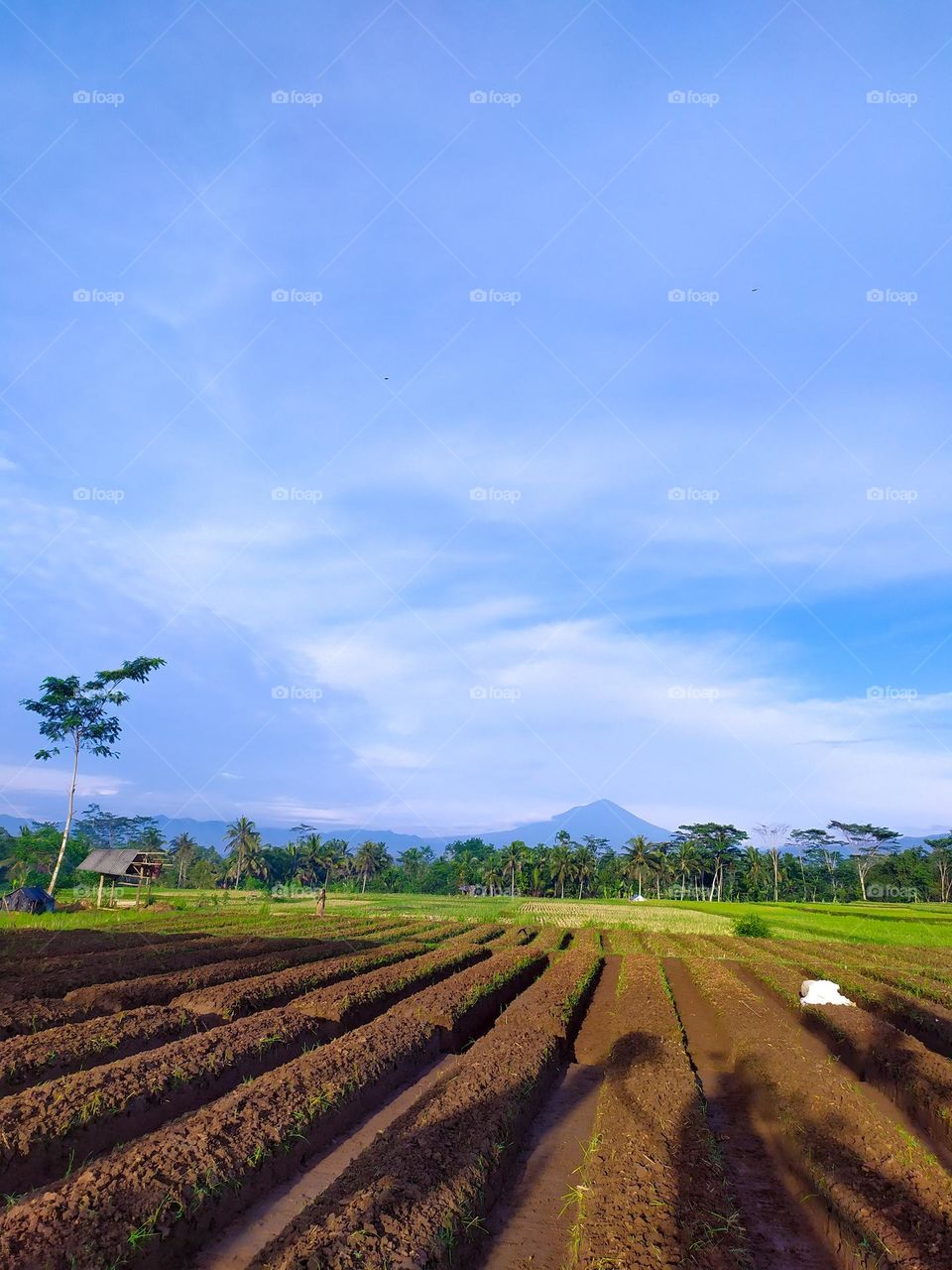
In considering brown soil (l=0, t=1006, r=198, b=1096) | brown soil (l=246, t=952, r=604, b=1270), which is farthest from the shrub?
brown soil (l=0, t=1006, r=198, b=1096)

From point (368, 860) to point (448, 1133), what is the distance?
10943 cm

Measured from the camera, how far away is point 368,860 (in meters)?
111

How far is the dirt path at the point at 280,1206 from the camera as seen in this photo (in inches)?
203

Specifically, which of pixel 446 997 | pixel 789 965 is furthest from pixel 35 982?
pixel 789 965

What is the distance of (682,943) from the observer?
106ft

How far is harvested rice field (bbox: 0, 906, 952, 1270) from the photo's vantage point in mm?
5039

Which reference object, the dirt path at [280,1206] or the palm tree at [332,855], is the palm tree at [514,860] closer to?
the palm tree at [332,855]

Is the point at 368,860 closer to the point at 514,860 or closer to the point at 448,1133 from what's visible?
the point at 514,860

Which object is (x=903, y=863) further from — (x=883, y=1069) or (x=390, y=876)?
(x=883, y=1069)

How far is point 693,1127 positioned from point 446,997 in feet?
22.8

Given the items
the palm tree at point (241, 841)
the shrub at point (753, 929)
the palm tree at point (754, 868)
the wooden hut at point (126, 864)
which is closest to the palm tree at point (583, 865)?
the palm tree at point (754, 868)

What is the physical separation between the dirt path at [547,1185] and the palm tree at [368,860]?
103190 millimetres


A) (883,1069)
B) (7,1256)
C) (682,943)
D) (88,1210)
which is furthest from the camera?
(682,943)

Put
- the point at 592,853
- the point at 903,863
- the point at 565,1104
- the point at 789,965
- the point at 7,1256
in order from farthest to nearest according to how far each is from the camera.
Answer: the point at 592,853, the point at 903,863, the point at 789,965, the point at 565,1104, the point at 7,1256
